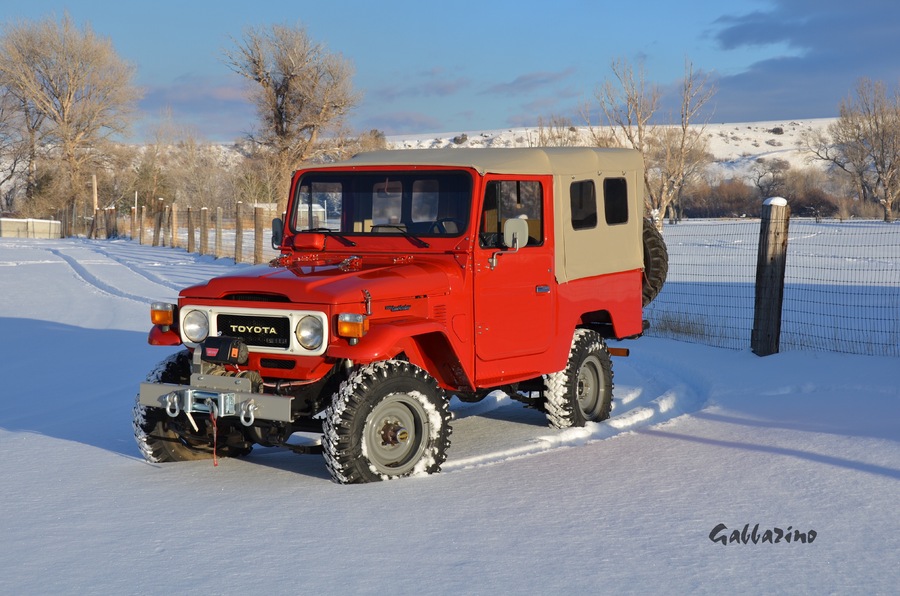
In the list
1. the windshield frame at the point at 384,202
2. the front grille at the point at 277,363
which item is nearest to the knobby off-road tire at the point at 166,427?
the front grille at the point at 277,363

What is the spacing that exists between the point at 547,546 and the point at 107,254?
31.8m

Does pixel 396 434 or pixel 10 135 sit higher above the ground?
pixel 10 135

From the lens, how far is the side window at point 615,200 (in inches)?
340

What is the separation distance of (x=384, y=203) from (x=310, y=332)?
1625 millimetres

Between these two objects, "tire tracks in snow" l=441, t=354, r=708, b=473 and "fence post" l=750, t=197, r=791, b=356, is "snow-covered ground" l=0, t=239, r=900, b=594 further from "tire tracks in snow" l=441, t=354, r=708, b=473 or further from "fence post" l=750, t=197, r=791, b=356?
"fence post" l=750, t=197, r=791, b=356

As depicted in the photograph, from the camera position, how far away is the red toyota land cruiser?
249 inches

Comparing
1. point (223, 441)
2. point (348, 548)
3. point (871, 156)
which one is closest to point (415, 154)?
point (223, 441)

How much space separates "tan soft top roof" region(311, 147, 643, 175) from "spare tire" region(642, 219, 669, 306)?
3.67ft

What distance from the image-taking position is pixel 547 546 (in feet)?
16.6

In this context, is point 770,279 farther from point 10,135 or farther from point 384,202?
point 10,135

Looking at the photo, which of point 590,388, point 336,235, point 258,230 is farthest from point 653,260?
point 258,230

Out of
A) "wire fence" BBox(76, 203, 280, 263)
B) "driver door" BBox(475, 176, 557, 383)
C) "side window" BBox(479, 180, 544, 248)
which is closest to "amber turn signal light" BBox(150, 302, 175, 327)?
"driver door" BBox(475, 176, 557, 383)

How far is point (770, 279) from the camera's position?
36.2 feet

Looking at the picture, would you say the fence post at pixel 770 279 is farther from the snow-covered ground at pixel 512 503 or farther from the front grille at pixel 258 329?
the front grille at pixel 258 329
